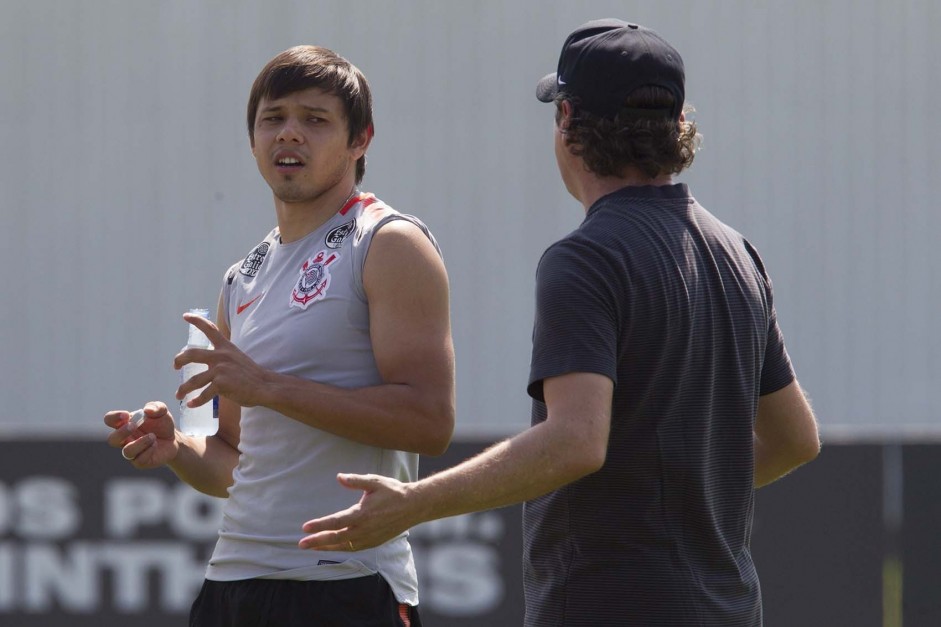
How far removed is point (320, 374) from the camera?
223 centimetres

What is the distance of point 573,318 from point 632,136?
35 cm

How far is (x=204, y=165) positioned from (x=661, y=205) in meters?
5.25

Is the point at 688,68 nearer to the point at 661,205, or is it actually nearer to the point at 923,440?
the point at 923,440

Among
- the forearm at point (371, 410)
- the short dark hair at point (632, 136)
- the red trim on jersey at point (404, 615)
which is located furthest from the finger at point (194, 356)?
the short dark hair at point (632, 136)

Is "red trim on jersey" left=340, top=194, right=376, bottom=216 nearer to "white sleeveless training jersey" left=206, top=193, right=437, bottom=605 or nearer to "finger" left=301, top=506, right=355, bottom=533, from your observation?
"white sleeveless training jersey" left=206, top=193, right=437, bottom=605

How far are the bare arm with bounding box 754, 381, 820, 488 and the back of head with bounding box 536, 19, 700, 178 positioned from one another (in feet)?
1.47

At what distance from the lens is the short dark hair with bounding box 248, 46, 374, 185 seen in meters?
2.38

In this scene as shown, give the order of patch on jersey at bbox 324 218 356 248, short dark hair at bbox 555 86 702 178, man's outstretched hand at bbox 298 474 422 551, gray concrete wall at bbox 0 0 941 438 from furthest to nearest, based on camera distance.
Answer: gray concrete wall at bbox 0 0 941 438, patch on jersey at bbox 324 218 356 248, short dark hair at bbox 555 86 702 178, man's outstretched hand at bbox 298 474 422 551

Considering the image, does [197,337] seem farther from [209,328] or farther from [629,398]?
[629,398]

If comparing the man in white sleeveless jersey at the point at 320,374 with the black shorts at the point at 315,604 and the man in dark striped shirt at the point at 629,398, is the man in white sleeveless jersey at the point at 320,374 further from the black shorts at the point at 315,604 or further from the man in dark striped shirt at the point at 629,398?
the man in dark striped shirt at the point at 629,398

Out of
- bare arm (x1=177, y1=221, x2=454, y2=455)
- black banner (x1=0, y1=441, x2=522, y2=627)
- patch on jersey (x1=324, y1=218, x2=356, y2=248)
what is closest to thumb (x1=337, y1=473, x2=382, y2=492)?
bare arm (x1=177, y1=221, x2=454, y2=455)

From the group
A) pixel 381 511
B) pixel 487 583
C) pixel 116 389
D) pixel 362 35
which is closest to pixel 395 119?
pixel 362 35

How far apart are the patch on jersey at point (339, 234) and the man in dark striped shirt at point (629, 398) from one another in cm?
49

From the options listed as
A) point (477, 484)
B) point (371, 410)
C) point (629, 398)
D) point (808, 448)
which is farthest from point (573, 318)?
point (808, 448)
